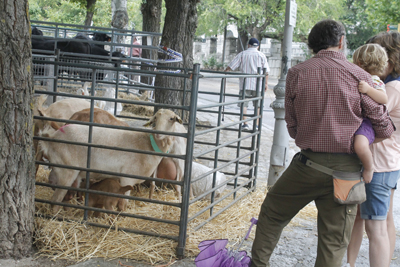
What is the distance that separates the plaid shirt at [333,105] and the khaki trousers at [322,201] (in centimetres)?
10

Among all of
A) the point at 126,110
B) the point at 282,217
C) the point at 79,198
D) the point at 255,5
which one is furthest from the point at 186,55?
the point at 255,5

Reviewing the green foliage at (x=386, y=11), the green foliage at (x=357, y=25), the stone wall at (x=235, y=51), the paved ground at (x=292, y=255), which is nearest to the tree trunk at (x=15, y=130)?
the paved ground at (x=292, y=255)

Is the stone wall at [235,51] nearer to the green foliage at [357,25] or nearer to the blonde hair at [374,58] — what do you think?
the green foliage at [357,25]

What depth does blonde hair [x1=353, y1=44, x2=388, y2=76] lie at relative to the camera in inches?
126

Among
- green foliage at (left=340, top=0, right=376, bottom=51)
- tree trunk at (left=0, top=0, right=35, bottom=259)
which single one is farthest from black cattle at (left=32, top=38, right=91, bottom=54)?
green foliage at (left=340, top=0, right=376, bottom=51)

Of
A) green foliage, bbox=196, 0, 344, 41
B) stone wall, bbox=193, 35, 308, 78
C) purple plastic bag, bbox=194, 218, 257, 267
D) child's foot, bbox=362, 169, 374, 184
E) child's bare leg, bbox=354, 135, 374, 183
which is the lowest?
purple plastic bag, bbox=194, 218, 257, 267

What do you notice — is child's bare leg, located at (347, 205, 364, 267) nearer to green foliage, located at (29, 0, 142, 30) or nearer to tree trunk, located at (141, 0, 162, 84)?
tree trunk, located at (141, 0, 162, 84)

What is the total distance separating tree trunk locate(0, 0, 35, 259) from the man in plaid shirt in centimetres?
200

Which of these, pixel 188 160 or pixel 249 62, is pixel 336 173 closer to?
pixel 188 160

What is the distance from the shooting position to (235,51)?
47.8 metres

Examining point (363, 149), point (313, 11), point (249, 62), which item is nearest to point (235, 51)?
point (313, 11)

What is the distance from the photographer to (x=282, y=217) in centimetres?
324

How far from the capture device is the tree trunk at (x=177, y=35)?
9.05m

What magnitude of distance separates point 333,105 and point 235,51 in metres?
45.9
